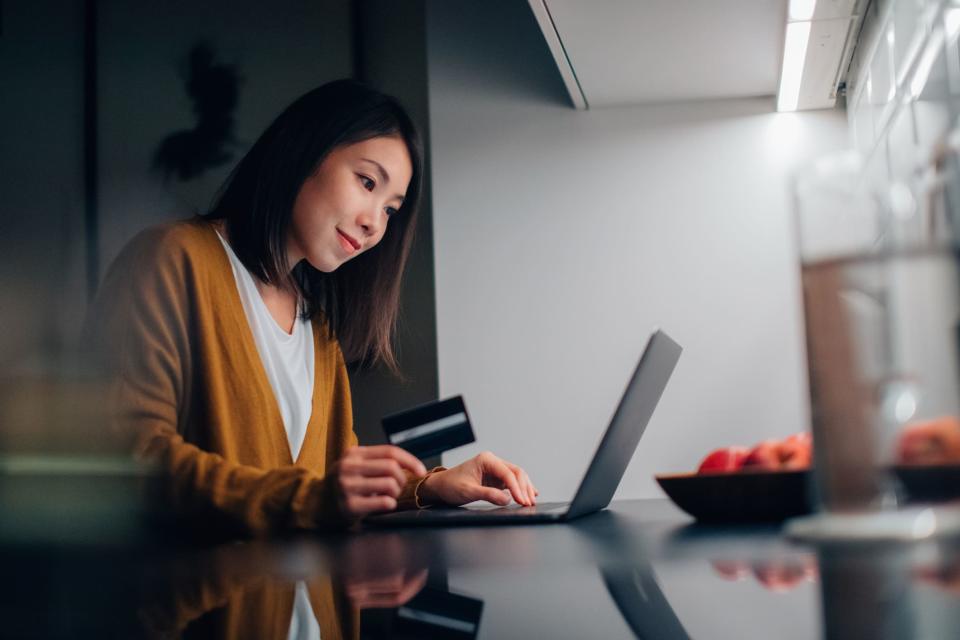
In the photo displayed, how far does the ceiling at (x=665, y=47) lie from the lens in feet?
6.23

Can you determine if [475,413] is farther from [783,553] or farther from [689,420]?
[783,553]

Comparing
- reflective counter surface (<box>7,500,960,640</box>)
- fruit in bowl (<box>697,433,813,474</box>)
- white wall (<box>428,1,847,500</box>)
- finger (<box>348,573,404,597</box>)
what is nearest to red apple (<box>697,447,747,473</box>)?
fruit in bowl (<box>697,433,813,474</box>)

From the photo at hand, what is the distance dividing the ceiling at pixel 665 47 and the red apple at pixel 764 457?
4.19 ft

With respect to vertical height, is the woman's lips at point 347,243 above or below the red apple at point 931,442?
above

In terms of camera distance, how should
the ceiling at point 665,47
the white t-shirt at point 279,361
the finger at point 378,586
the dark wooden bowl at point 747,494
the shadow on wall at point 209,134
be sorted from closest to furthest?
the finger at point 378,586 → the dark wooden bowl at point 747,494 → the white t-shirt at point 279,361 → the ceiling at point 665,47 → the shadow on wall at point 209,134

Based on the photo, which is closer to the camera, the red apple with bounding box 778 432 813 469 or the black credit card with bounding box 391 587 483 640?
the black credit card with bounding box 391 587 483 640

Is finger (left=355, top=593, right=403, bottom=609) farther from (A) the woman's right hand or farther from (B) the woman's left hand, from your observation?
(B) the woman's left hand

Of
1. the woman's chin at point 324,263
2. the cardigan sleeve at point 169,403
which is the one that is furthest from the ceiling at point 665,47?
the cardigan sleeve at point 169,403

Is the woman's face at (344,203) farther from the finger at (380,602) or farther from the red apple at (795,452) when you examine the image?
the finger at (380,602)

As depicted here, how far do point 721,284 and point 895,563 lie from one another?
2.02 m

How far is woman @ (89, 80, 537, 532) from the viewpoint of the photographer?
1.20 m

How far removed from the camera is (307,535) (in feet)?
2.86

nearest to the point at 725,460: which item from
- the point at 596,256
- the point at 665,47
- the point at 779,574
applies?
the point at 779,574

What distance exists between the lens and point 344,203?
164 cm
